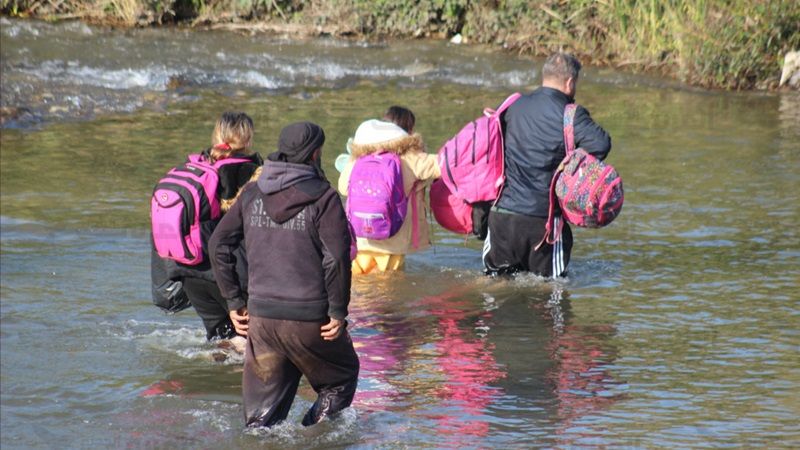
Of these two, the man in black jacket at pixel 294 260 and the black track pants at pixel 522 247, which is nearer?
the man in black jacket at pixel 294 260

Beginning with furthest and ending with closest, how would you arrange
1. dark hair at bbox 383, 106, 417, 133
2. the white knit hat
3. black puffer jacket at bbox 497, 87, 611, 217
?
1. dark hair at bbox 383, 106, 417, 133
2. the white knit hat
3. black puffer jacket at bbox 497, 87, 611, 217

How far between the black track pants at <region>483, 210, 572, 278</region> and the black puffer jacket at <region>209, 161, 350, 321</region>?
3016mm

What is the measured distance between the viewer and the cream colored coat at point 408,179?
344 inches

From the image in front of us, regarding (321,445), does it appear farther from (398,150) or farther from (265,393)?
(398,150)

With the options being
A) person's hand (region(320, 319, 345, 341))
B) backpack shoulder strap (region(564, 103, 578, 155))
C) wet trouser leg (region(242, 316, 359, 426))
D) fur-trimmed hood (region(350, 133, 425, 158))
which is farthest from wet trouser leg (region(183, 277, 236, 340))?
backpack shoulder strap (region(564, 103, 578, 155))

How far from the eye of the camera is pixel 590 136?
8320mm

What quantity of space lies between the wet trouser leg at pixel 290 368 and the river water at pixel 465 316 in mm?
183

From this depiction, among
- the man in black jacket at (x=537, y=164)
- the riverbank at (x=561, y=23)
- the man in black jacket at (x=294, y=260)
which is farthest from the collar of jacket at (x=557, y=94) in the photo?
the riverbank at (x=561, y=23)

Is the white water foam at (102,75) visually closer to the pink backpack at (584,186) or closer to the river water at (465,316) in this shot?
the river water at (465,316)

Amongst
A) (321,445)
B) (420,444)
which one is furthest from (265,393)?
(420,444)

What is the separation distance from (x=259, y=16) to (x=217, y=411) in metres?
17.1

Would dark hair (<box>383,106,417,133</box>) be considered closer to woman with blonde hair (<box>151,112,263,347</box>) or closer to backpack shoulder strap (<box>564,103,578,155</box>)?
backpack shoulder strap (<box>564,103,578,155</box>)

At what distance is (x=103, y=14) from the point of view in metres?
22.7

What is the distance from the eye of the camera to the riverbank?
59.2 ft
